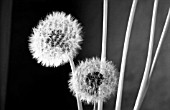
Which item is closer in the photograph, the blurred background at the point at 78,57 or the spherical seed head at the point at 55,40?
the spherical seed head at the point at 55,40

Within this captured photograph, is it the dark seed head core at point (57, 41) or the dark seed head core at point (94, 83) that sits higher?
the dark seed head core at point (57, 41)

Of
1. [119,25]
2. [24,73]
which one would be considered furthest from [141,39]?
[24,73]

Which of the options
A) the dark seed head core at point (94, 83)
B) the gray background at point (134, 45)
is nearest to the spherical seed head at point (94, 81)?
the dark seed head core at point (94, 83)

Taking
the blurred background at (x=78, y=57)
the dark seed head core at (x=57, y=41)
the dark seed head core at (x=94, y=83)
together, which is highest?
the blurred background at (x=78, y=57)

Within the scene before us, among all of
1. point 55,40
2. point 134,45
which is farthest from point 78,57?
point 55,40

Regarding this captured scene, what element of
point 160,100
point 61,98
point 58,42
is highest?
point 61,98

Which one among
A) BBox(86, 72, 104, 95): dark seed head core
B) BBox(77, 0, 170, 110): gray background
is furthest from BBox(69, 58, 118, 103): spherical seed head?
BBox(77, 0, 170, 110): gray background

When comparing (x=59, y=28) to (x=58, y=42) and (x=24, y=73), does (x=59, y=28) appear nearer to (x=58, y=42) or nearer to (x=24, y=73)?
(x=58, y=42)

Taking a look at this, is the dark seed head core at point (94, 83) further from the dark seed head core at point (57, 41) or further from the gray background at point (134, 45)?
the gray background at point (134, 45)
